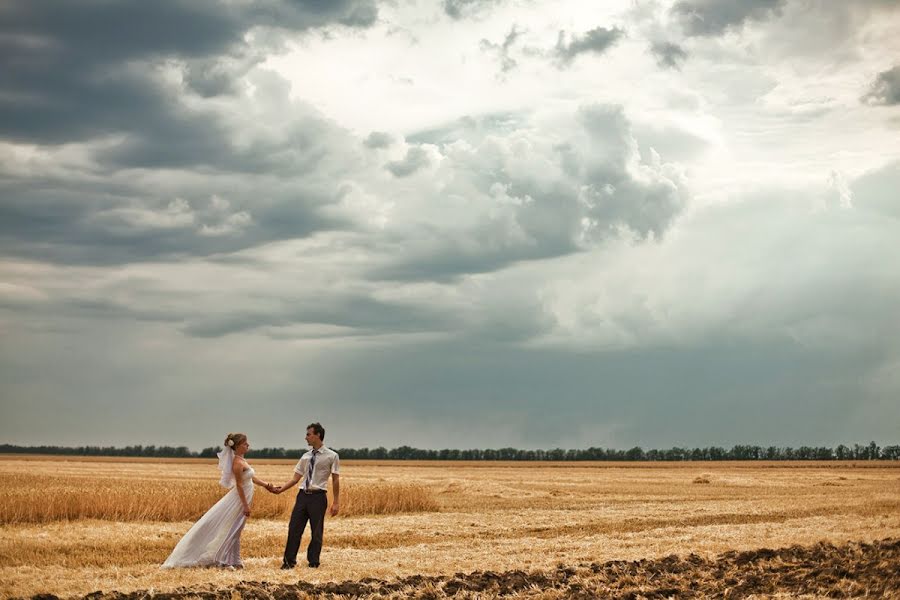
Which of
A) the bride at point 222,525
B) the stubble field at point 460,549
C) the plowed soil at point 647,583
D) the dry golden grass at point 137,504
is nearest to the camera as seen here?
the plowed soil at point 647,583

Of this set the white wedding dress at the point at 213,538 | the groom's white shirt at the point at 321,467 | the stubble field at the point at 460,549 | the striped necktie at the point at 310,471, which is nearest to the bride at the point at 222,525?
the white wedding dress at the point at 213,538

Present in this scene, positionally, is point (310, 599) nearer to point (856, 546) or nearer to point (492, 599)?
point (492, 599)

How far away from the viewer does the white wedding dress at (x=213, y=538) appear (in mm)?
15398

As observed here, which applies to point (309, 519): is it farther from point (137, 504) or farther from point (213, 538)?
point (137, 504)

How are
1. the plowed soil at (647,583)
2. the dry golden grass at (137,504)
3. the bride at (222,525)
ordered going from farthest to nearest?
the dry golden grass at (137,504) → the bride at (222,525) → the plowed soil at (647,583)

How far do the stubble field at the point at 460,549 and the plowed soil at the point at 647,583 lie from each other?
39 mm

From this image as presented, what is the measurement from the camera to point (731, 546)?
19.7m

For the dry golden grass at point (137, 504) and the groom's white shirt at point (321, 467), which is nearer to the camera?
the groom's white shirt at point (321, 467)

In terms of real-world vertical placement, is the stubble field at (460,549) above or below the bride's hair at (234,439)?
below

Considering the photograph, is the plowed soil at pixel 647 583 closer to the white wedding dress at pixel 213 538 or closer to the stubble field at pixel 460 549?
the stubble field at pixel 460 549

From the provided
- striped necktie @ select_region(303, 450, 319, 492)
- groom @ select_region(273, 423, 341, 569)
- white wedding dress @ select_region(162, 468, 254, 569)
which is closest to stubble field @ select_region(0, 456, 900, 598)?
white wedding dress @ select_region(162, 468, 254, 569)

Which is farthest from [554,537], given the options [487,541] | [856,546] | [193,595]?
[193,595]

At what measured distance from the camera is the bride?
606 inches

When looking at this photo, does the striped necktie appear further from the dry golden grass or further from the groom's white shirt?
the dry golden grass
